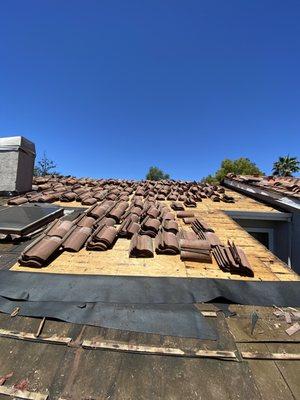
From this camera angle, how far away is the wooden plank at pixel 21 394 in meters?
1.94

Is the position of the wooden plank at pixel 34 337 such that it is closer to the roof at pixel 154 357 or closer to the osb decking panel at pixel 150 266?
the roof at pixel 154 357

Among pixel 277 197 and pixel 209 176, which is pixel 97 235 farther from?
pixel 209 176

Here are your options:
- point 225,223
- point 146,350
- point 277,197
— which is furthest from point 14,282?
point 277,197

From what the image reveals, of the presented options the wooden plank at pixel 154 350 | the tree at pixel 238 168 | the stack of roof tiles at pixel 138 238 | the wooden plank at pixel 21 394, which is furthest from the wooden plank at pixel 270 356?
the tree at pixel 238 168

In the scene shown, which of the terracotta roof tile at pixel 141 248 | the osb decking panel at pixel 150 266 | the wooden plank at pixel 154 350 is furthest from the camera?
the terracotta roof tile at pixel 141 248

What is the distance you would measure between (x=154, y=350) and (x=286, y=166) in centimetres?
5566

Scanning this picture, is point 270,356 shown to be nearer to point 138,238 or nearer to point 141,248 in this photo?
point 141,248

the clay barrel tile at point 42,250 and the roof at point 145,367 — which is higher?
the clay barrel tile at point 42,250

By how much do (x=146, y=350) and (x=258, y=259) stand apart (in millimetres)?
2851

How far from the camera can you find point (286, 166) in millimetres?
51156

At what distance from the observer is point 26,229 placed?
4824mm

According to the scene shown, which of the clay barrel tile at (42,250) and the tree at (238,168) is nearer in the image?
the clay barrel tile at (42,250)

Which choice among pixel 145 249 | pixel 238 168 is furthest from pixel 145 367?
pixel 238 168

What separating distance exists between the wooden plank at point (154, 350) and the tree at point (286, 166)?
54.2 meters
